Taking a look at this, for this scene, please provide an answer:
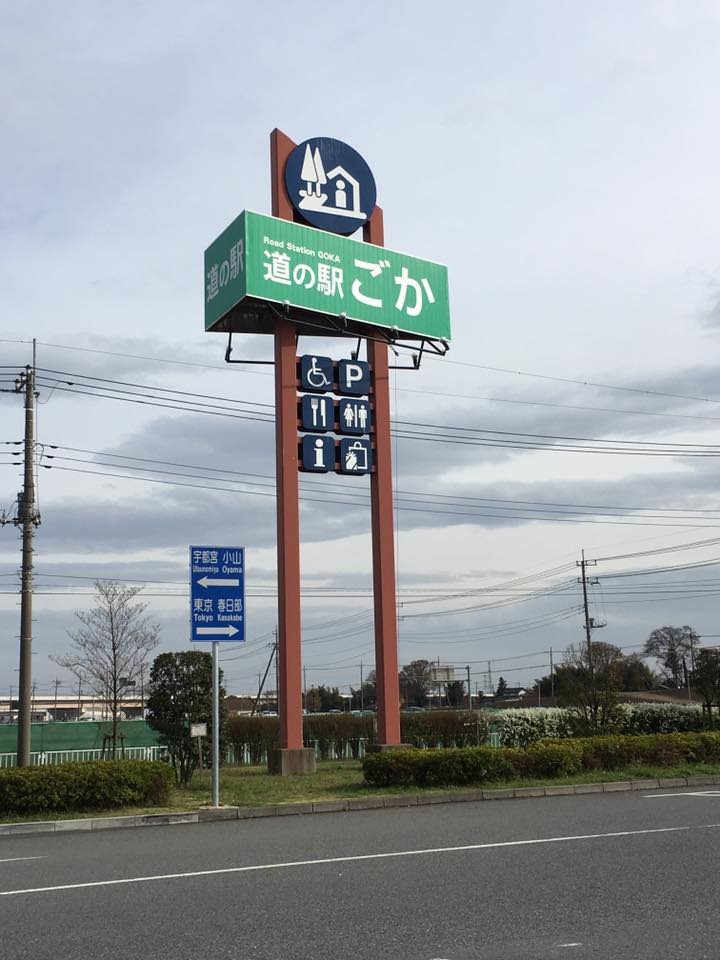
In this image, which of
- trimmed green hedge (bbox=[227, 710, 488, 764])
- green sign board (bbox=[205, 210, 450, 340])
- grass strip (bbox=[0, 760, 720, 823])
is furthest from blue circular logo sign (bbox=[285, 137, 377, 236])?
trimmed green hedge (bbox=[227, 710, 488, 764])

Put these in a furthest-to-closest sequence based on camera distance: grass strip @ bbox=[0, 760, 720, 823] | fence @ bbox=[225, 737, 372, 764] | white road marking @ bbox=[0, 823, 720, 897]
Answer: fence @ bbox=[225, 737, 372, 764] → grass strip @ bbox=[0, 760, 720, 823] → white road marking @ bbox=[0, 823, 720, 897]

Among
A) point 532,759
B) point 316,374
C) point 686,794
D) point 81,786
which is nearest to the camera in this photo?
point 81,786

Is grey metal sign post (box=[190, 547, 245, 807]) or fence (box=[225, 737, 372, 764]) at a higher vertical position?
grey metal sign post (box=[190, 547, 245, 807])

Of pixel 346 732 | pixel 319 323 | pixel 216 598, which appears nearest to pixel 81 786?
pixel 216 598

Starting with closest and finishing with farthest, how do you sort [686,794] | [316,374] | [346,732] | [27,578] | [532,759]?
[686,794] < [532,759] < [27,578] < [316,374] < [346,732]

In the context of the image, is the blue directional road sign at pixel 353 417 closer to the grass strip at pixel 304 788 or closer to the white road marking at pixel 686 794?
the grass strip at pixel 304 788

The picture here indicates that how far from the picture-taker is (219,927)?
6895 mm

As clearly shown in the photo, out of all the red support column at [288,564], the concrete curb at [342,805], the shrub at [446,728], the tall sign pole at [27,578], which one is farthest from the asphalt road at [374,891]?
the shrub at [446,728]

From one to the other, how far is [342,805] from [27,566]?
11.2 meters

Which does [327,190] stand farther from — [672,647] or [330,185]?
[672,647]

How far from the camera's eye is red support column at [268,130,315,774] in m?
21.9

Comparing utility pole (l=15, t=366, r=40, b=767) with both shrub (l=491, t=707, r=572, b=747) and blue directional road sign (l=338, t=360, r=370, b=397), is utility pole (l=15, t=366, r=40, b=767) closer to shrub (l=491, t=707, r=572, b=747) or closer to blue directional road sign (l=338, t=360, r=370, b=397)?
blue directional road sign (l=338, t=360, r=370, b=397)

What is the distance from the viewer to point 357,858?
995 cm

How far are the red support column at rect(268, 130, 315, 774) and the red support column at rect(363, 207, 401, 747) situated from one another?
7.06 feet
